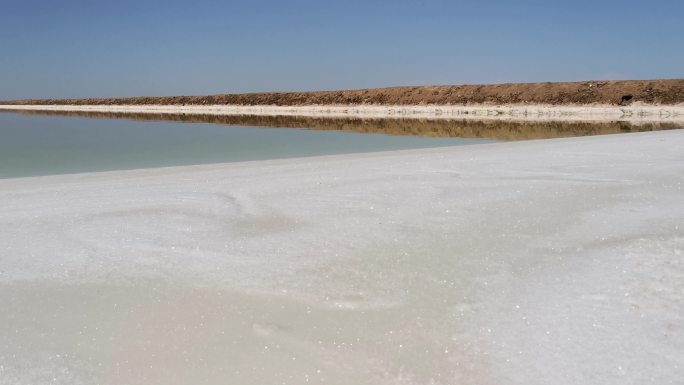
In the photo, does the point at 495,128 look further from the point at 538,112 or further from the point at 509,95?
the point at 509,95

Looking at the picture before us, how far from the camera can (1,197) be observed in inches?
154

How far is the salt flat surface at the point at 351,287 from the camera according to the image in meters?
1.39

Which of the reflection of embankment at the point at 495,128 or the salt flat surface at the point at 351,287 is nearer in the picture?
the salt flat surface at the point at 351,287

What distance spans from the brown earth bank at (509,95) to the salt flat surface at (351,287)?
2473 centimetres

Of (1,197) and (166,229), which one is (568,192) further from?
(1,197)

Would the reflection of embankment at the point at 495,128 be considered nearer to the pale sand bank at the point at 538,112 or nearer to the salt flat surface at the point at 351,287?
the pale sand bank at the point at 538,112

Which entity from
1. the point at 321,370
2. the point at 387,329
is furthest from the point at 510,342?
the point at 321,370

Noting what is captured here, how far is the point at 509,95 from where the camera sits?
3008cm

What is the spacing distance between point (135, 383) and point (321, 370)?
17.5 inches

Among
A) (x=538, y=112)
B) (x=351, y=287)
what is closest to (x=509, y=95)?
(x=538, y=112)

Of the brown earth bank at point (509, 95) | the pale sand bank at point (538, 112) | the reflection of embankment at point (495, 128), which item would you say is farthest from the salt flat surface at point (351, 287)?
the brown earth bank at point (509, 95)

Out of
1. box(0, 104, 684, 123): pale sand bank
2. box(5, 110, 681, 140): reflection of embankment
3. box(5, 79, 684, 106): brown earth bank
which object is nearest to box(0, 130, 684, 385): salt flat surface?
box(5, 110, 681, 140): reflection of embankment

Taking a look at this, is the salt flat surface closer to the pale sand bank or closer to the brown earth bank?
the pale sand bank

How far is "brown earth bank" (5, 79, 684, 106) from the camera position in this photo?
25250mm
